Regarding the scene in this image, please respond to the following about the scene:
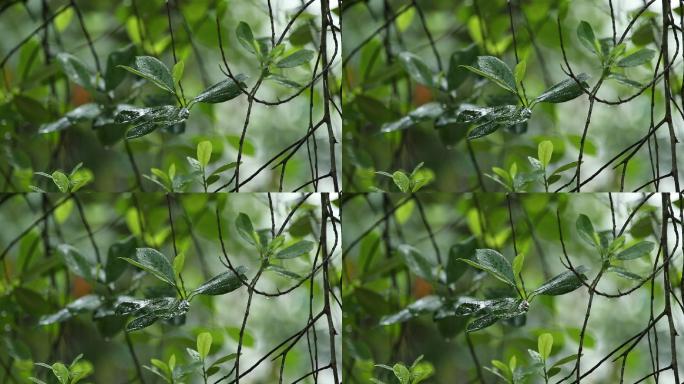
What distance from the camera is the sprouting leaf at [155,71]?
185 cm

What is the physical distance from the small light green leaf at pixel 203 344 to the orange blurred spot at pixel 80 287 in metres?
0.29

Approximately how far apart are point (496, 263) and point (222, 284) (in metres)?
0.63

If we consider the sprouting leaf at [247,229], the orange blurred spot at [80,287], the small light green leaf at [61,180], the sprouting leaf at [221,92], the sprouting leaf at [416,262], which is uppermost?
the sprouting leaf at [221,92]

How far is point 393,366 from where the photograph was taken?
1.89m

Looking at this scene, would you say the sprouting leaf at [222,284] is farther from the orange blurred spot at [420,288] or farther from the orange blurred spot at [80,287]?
the orange blurred spot at [420,288]

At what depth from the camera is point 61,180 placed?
75.4 inches

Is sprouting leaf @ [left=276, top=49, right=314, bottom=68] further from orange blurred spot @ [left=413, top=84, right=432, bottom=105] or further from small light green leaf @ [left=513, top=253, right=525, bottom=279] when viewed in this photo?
small light green leaf @ [left=513, top=253, right=525, bottom=279]

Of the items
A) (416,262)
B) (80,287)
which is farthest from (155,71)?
(416,262)

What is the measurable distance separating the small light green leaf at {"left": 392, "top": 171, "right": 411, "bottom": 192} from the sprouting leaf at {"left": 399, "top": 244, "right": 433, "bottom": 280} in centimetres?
14

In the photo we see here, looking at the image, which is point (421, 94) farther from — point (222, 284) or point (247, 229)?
point (222, 284)

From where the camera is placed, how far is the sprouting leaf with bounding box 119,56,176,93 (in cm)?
185

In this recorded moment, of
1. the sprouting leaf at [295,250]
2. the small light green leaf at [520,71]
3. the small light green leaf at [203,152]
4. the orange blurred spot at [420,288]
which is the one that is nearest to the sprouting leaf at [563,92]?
the small light green leaf at [520,71]

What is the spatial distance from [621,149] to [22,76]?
1424mm

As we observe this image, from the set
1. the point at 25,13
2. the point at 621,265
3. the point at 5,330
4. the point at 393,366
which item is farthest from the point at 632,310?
the point at 25,13
